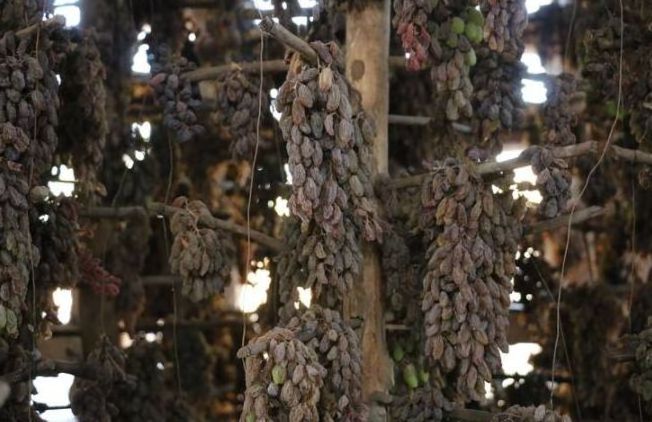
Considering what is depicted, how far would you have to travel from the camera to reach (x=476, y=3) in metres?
4.28

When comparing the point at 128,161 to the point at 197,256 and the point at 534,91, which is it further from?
the point at 534,91

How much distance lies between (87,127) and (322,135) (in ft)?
3.29

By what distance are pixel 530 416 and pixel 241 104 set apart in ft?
4.40

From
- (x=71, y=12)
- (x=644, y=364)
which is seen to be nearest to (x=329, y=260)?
(x=644, y=364)

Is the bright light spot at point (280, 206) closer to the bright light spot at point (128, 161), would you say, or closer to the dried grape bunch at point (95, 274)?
the bright light spot at point (128, 161)

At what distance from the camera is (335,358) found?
3930mm

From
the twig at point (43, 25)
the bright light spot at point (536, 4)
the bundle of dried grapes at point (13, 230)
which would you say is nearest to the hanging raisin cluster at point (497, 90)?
the twig at point (43, 25)

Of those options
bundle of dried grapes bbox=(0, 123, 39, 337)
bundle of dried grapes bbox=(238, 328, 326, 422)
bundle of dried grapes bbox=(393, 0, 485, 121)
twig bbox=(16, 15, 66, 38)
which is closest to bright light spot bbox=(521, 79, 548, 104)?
bundle of dried grapes bbox=(393, 0, 485, 121)

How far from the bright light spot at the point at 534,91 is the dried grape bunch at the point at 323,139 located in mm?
861

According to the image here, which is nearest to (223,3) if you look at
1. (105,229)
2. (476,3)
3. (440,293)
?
(105,229)

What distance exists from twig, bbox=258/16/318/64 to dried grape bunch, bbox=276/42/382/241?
0.02 m

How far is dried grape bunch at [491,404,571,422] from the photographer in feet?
13.2

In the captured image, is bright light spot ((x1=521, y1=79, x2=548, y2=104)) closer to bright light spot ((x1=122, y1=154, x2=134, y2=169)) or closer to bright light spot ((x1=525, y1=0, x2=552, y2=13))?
bright light spot ((x1=525, y1=0, x2=552, y2=13))

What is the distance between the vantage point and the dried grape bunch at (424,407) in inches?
167
